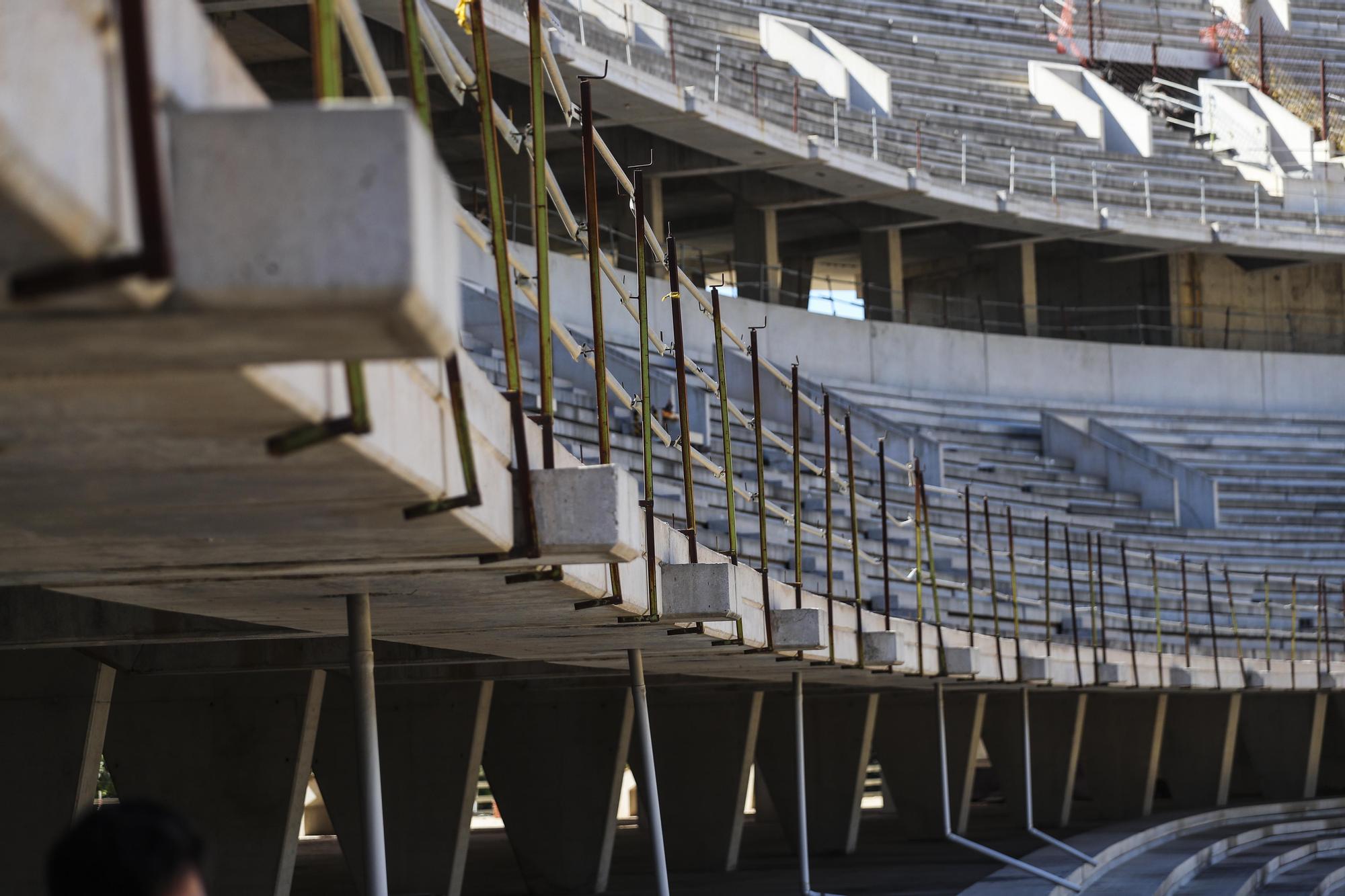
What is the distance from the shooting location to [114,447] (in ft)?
10.3

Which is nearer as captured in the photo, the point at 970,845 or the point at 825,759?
the point at 970,845

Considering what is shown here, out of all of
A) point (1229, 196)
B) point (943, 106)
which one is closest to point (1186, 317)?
point (1229, 196)

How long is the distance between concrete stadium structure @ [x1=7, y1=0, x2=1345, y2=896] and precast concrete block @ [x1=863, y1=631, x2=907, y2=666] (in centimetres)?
5

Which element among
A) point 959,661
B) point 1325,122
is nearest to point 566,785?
point 959,661

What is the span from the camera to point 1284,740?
27.6m

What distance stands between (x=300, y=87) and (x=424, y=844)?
13.2m

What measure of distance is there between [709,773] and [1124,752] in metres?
9.12

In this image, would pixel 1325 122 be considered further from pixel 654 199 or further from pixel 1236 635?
pixel 1236 635

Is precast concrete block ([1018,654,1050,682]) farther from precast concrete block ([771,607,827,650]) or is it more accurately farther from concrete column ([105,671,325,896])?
precast concrete block ([771,607,827,650])

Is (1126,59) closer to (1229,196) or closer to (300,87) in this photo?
(1229,196)

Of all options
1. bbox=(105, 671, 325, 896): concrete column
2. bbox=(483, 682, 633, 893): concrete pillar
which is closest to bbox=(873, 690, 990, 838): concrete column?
bbox=(483, 682, 633, 893): concrete pillar

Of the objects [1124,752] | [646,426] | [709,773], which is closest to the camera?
[646,426]

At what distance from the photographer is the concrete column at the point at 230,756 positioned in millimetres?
12367

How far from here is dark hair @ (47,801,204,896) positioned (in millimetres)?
1929
